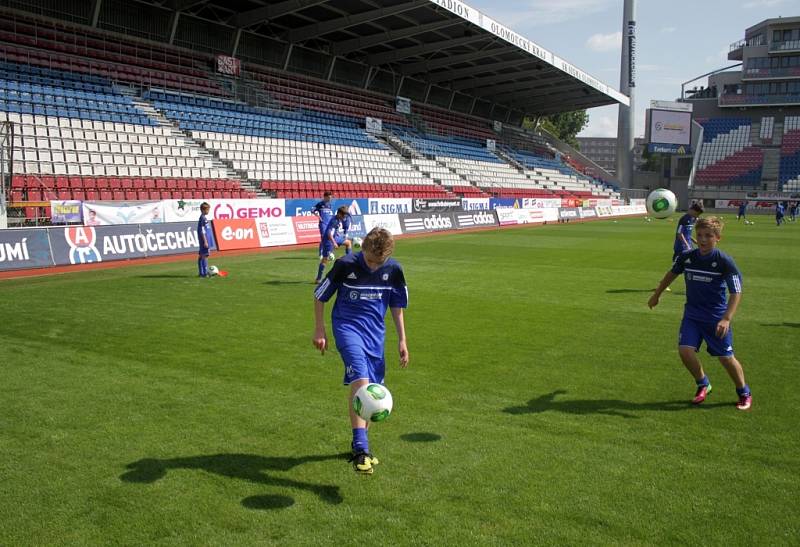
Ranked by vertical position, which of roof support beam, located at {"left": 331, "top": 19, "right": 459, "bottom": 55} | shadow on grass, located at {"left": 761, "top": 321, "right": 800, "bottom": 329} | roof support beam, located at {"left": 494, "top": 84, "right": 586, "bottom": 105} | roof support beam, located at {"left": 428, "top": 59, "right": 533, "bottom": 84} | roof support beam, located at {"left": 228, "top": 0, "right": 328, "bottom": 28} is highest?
roof support beam, located at {"left": 494, "top": 84, "right": 586, "bottom": 105}

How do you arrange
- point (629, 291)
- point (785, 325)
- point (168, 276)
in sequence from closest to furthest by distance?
point (785, 325), point (629, 291), point (168, 276)

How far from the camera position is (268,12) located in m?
35.6

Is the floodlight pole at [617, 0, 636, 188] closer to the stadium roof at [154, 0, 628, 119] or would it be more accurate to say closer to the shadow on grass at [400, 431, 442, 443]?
the stadium roof at [154, 0, 628, 119]

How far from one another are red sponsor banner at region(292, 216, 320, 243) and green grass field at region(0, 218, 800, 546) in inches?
566

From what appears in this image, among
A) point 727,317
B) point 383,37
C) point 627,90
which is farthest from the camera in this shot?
point 627,90

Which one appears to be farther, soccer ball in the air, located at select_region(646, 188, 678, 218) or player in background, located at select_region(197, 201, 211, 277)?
player in background, located at select_region(197, 201, 211, 277)

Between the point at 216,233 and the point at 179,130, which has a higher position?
the point at 179,130

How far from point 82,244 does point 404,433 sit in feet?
52.1

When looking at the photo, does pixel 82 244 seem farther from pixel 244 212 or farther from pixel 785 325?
pixel 785 325

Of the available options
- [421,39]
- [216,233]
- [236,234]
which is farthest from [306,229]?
[421,39]

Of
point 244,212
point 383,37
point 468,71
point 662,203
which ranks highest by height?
point 468,71

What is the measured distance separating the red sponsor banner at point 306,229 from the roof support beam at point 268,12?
1335 centimetres

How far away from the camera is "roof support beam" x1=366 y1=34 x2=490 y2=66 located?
1669 inches

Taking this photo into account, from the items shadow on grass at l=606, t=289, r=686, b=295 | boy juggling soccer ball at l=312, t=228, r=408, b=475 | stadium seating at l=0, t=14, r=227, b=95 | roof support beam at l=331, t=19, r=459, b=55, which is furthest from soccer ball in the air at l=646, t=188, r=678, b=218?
roof support beam at l=331, t=19, r=459, b=55
